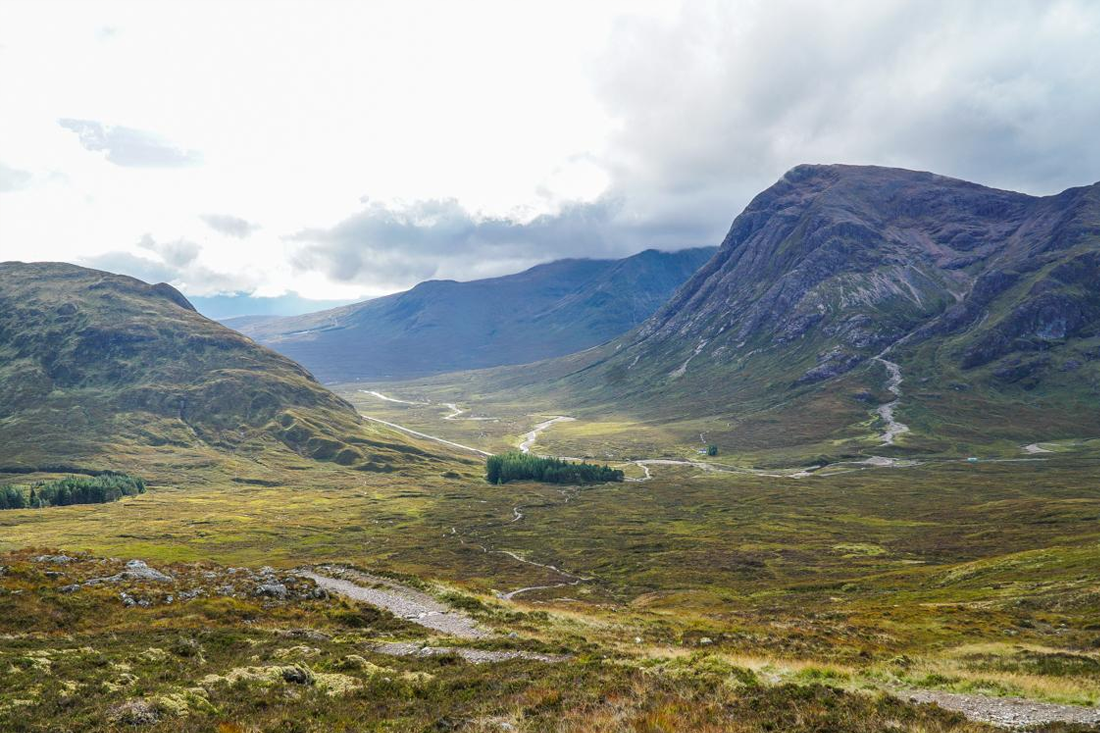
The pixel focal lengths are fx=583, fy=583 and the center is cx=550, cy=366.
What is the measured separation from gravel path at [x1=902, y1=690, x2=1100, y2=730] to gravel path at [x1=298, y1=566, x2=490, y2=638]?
95.6 ft

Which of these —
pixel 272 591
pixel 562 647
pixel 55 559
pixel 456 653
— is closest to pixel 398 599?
pixel 272 591

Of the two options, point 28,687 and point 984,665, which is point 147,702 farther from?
point 984,665

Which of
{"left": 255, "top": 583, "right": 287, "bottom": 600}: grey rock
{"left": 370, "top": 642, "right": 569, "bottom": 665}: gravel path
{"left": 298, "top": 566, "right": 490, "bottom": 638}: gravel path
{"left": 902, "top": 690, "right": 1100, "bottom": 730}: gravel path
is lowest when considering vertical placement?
{"left": 298, "top": 566, "right": 490, "bottom": 638}: gravel path

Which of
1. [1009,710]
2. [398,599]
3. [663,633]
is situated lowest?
[663,633]

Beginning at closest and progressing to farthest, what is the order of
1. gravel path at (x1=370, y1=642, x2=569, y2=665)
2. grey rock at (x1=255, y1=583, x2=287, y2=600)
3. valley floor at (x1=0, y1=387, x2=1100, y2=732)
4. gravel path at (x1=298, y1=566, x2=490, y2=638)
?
valley floor at (x1=0, y1=387, x2=1100, y2=732), gravel path at (x1=370, y1=642, x2=569, y2=665), gravel path at (x1=298, y1=566, x2=490, y2=638), grey rock at (x1=255, y1=583, x2=287, y2=600)

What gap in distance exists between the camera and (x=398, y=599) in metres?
57.0

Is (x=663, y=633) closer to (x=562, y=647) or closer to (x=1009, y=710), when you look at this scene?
(x=562, y=647)

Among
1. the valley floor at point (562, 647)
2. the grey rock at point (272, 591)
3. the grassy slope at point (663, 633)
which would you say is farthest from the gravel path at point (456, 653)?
the grey rock at point (272, 591)

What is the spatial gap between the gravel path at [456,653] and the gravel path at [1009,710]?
19.3 metres

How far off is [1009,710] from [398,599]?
157 feet

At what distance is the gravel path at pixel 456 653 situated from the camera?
35219mm

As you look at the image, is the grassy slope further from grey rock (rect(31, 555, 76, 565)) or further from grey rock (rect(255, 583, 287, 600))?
grey rock (rect(31, 555, 76, 565))

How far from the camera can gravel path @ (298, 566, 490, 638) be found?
47219 mm

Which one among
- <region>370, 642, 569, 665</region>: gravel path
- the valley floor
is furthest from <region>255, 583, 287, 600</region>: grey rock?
<region>370, 642, 569, 665</region>: gravel path
